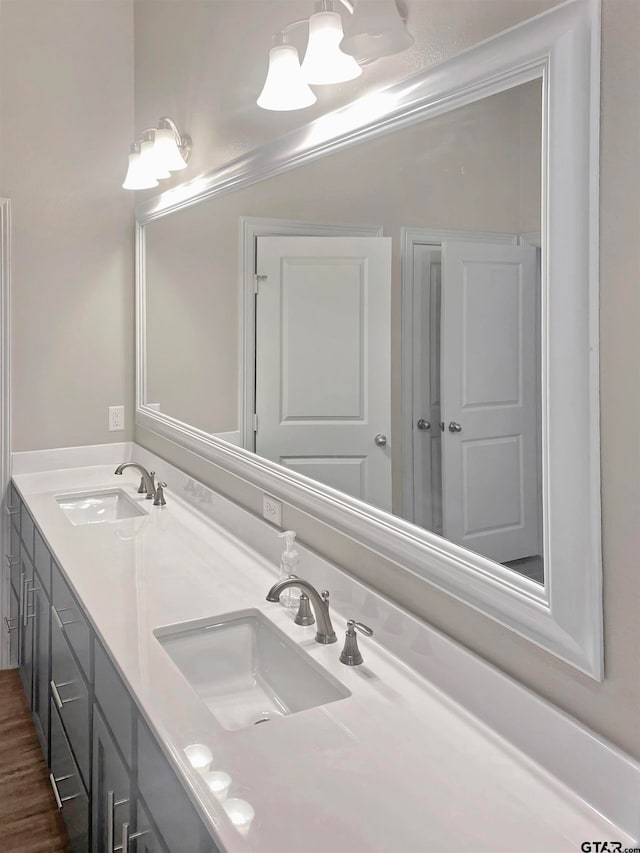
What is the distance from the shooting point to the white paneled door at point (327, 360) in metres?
1.38

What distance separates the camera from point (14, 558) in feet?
8.79

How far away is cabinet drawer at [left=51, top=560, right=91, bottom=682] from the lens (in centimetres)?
156

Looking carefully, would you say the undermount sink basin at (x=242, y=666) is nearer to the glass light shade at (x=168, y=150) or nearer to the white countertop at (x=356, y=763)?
the white countertop at (x=356, y=763)

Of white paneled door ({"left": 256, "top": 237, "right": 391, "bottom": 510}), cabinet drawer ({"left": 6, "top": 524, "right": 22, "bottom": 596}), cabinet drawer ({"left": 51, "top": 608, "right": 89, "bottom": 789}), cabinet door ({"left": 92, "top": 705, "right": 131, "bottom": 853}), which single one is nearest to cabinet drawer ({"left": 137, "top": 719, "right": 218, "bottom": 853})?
cabinet door ({"left": 92, "top": 705, "right": 131, "bottom": 853})

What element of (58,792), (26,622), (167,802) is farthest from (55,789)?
(167,802)

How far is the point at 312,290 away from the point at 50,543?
1.06 meters

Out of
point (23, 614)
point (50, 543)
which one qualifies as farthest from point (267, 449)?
point (23, 614)

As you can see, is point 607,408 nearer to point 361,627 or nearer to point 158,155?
point 361,627

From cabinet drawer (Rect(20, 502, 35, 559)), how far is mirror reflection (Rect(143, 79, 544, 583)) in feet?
2.62

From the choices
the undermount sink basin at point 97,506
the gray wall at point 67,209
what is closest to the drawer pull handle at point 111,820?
the undermount sink basin at point 97,506

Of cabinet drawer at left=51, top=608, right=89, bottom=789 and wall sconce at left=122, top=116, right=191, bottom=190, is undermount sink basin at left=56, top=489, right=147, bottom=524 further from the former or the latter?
wall sconce at left=122, top=116, right=191, bottom=190

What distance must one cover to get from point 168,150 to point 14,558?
1.66 m

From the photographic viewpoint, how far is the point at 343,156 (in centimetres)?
145

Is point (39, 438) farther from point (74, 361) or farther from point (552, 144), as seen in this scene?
point (552, 144)
